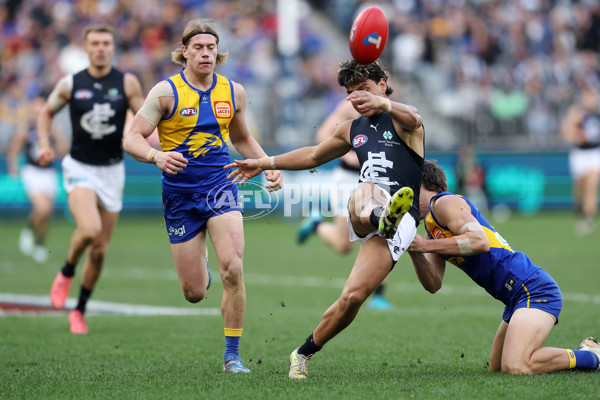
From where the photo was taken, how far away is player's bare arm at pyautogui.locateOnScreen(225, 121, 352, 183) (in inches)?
251

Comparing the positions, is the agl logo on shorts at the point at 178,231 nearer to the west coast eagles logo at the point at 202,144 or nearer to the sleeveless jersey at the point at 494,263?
the west coast eagles logo at the point at 202,144

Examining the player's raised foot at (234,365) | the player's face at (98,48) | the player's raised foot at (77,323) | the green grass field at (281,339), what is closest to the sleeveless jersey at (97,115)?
the player's face at (98,48)

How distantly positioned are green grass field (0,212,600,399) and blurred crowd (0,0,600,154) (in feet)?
21.8

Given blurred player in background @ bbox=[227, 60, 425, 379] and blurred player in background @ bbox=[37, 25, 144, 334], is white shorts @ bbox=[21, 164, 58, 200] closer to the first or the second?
blurred player in background @ bbox=[37, 25, 144, 334]

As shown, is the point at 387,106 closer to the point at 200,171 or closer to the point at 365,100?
the point at 365,100

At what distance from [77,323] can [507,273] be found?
458cm

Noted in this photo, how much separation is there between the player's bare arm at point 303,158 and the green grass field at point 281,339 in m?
1.05

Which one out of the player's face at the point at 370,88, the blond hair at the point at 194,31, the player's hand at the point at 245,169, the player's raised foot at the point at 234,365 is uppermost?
the blond hair at the point at 194,31

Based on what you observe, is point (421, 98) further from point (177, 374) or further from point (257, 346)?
point (177, 374)

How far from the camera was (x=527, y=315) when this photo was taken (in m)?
6.22

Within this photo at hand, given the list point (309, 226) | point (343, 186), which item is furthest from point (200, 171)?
point (309, 226)

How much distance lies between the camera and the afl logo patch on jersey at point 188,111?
6.77 m

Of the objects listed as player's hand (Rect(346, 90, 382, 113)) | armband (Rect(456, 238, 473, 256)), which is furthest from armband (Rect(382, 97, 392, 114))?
armband (Rect(456, 238, 473, 256))

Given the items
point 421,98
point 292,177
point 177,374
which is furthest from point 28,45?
point 177,374
